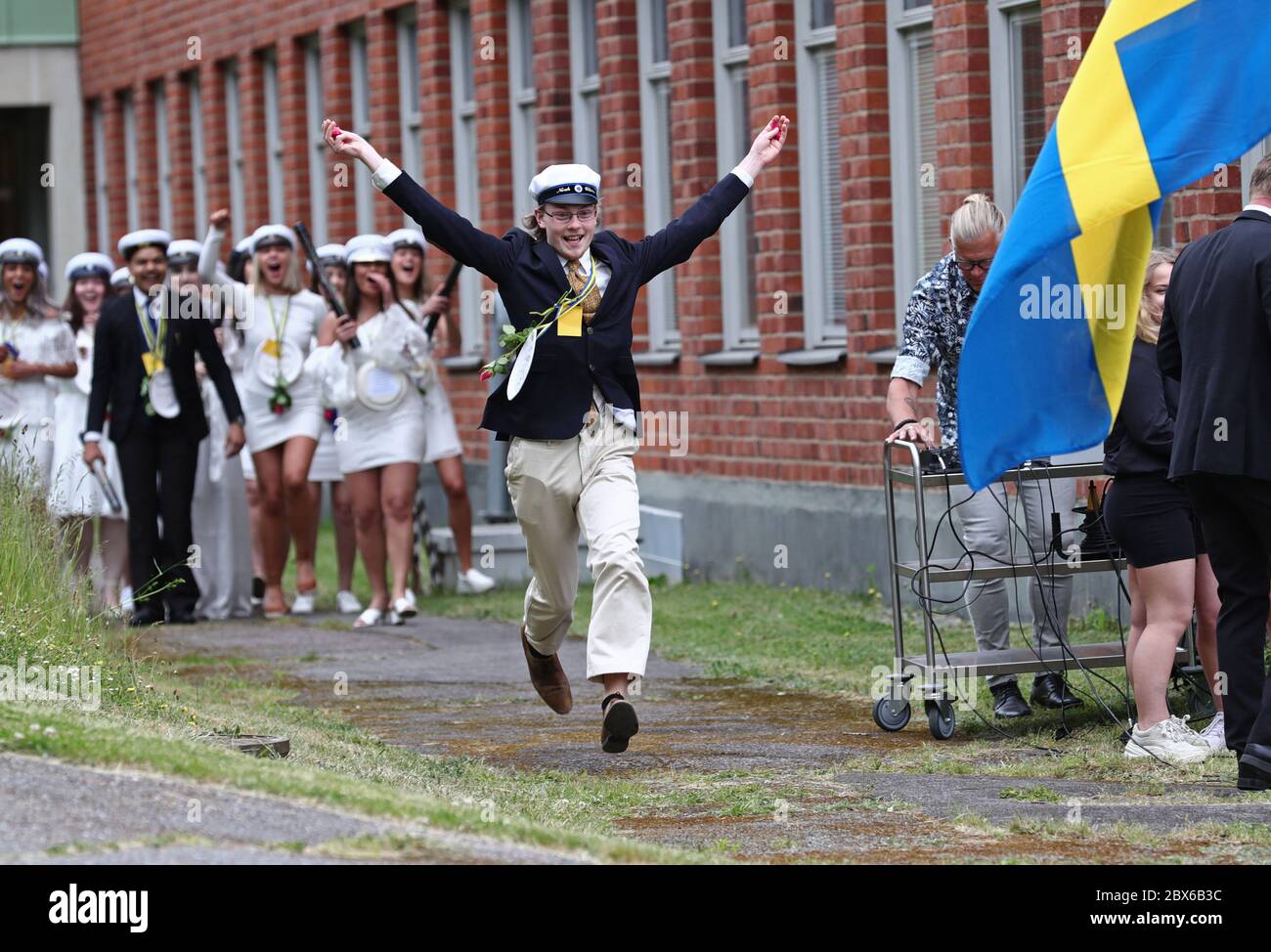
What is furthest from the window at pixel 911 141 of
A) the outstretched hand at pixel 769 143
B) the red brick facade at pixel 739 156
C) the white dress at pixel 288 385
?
the outstretched hand at pixel 769 143

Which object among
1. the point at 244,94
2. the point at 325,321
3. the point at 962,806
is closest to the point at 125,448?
the point at 325,321

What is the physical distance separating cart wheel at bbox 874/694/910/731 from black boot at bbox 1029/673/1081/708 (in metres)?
0.65

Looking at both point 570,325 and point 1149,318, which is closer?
point 1149,318

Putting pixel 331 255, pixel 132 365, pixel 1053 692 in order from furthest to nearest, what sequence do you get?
1. pixel 331 255
2. pixel 132 365
3. pixel 1053 692

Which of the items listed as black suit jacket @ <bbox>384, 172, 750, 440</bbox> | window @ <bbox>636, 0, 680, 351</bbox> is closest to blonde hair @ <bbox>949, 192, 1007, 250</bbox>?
black suit jacket @ <bbox>384, 172, 750, 440</bbox>

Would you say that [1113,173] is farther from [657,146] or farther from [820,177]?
[657,146]

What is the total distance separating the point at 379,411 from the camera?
14.9 meters

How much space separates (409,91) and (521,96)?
276 cm

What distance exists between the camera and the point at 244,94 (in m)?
26.9

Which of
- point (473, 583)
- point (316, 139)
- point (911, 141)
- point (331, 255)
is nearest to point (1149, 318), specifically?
point (911, 141)

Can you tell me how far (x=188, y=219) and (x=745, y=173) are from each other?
21082mm

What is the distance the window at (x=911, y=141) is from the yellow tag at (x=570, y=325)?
5.80 metres

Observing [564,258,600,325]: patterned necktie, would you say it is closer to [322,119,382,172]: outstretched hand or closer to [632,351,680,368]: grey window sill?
[322,119,382,172]: outstretched hand

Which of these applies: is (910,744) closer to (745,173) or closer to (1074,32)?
(745,173)
